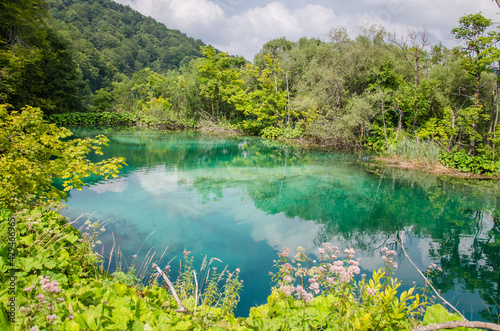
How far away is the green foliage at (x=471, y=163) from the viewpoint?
39.2 ft

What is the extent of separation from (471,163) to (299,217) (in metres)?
9.87

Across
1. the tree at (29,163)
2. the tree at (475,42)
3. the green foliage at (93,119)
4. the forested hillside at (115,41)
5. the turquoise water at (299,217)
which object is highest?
the forested hillside at (115,41)

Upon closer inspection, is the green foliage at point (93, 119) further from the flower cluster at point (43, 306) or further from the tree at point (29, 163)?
the flower cluster at point (43, 306)

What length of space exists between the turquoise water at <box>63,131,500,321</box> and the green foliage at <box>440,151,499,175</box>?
1.73 metres

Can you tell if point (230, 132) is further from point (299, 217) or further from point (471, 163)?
point (299, 217)

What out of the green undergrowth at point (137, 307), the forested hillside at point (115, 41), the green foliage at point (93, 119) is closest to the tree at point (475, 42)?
the green undergrowth at point (137, 307)

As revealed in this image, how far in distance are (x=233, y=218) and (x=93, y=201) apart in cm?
403

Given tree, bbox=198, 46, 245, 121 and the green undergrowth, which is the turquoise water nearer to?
the green undergrowth

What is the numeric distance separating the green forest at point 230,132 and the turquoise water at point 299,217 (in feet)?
2.27

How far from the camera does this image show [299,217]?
24.3ft

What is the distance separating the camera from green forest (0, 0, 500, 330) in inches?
68.1

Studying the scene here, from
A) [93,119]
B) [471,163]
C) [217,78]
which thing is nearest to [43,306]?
[471,163]

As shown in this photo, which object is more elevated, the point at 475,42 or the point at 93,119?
the point at 475,42

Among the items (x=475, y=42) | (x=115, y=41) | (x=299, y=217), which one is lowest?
(x=299, y=217)
